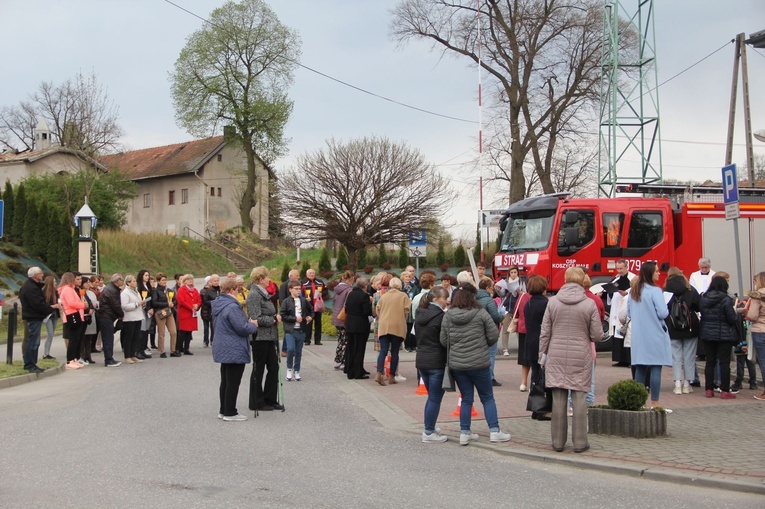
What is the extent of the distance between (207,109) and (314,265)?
27.6 meters

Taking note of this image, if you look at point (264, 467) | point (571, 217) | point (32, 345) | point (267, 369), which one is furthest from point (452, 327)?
point (571, 217)

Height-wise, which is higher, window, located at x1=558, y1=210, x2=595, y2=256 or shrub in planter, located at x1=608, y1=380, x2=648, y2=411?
window, located at x1=558, y1=210, x2=595, y2=256

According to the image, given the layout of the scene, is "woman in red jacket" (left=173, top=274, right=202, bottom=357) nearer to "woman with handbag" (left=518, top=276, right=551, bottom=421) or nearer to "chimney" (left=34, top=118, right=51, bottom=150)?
"woman with handbag" (left=518, top=276, right=551, bottom=421)

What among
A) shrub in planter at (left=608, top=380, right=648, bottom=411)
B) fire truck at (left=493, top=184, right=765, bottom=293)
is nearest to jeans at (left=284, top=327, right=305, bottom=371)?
shrub in planter at (left=608, top=380, right=648, bottom=411)

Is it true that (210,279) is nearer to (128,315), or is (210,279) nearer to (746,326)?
(128,315)

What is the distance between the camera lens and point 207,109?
203 feet

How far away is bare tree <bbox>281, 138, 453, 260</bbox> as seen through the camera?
3291 cm

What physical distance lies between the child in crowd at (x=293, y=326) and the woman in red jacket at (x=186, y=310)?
4.57 metres

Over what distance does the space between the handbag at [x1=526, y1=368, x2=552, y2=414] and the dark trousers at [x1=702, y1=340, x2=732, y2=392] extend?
354cm

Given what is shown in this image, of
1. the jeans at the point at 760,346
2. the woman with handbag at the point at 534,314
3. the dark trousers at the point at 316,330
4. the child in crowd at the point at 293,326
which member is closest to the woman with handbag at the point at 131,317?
the child in crowd at the point at 293,326

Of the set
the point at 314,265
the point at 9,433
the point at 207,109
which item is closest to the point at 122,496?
the point at 9,433

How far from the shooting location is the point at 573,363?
8.38 meters

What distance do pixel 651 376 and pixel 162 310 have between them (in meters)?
11.3

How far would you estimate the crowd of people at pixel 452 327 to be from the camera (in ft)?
28.4
